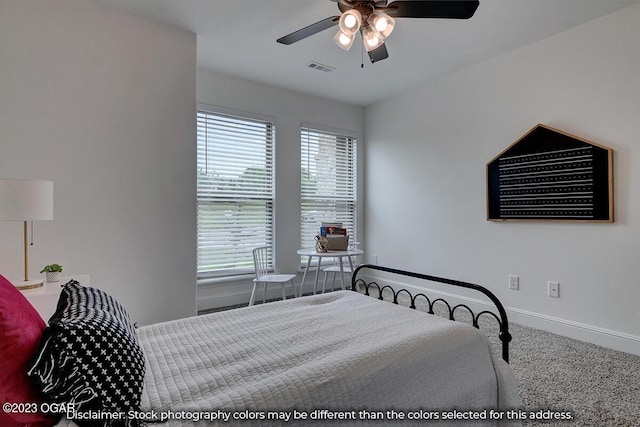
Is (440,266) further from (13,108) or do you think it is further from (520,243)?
(13,108)

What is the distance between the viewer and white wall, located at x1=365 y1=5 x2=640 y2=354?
2619 millimetres

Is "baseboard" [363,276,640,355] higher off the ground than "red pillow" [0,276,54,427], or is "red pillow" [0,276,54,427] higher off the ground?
"red pillow" [0,276,54,427]

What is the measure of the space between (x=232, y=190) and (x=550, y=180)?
3.15 m

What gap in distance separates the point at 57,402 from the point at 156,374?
307 mm

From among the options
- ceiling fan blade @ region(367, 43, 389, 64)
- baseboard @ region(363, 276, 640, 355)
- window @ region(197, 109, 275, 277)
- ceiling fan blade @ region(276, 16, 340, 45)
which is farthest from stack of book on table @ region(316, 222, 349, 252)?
ceiling fan blade @ region(276, 16, 340, 45)

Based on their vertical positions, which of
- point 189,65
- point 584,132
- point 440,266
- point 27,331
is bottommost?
point 440,266

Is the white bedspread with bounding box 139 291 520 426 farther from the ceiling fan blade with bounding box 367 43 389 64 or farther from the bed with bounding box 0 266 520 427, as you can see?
the ceiling fan blade with bounding box 367 43 389 64

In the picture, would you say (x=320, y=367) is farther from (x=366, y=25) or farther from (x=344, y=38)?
(x=366, y=25)

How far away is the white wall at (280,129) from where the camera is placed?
12.3 feet

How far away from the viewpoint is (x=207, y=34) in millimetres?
2955

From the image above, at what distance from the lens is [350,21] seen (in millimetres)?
1914

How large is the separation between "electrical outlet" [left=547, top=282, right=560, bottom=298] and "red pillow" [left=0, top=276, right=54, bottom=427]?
11.4ft

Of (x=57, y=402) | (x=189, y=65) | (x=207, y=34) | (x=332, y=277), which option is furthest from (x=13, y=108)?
(x=332, y=277)

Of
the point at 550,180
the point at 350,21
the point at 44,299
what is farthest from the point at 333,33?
the point at 44,299
